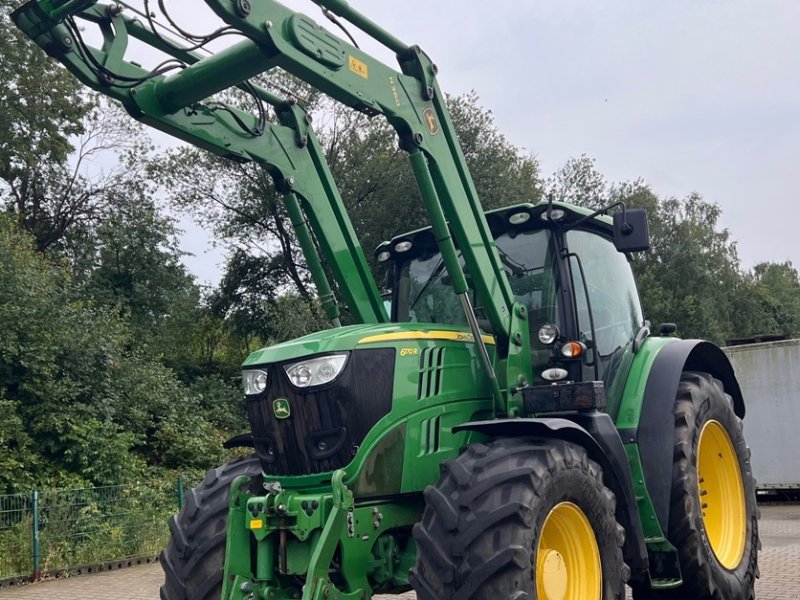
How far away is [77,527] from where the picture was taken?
12.2 m

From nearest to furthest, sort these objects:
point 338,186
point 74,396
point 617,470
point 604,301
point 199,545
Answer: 1. point 199,545
2. point 617,470
3. point 604,301
4. point 74,396
5. point 338,186

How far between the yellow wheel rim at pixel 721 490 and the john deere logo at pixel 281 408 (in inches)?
132

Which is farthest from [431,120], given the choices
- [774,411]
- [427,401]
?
[774,411]

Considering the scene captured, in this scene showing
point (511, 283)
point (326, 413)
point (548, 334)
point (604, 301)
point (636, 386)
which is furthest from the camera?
point (604, 301)

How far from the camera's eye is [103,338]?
59.0 ft

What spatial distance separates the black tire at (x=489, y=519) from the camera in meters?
3.89

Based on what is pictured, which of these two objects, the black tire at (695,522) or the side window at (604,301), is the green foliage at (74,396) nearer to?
the side window at (604,301)

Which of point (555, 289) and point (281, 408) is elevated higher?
point (555, 289)

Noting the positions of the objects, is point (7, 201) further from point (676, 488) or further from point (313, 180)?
point (676, 488)

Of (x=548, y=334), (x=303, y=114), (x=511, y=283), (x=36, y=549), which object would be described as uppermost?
(x=303, y=114)

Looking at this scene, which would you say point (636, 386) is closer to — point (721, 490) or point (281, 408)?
point (721, 490)

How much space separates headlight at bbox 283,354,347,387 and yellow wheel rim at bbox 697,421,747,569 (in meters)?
3.18

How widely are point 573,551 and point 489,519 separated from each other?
875mm

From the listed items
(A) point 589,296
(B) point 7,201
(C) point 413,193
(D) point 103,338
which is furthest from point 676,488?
(B) point 7,201
